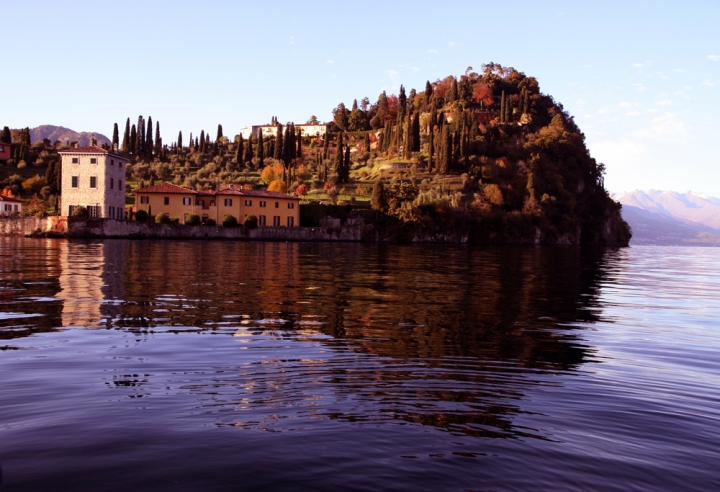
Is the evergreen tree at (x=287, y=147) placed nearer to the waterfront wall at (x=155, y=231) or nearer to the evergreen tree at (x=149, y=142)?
the evergreen tree at (x=149, y=142)

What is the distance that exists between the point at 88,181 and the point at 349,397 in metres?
81.4

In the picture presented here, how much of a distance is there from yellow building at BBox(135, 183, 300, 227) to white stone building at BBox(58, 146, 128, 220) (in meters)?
6.46

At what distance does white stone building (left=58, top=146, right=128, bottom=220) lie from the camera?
81.3m

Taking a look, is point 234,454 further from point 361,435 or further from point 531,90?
point 531,90

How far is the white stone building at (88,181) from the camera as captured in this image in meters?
81.3

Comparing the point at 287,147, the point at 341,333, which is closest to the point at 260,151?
the point at 287,147

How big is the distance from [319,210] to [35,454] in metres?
90.1

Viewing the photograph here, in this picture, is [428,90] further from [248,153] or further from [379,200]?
[379,200]

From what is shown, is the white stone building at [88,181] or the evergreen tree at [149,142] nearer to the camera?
the white stone building at [88,181]

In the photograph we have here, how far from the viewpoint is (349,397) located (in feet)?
29.5

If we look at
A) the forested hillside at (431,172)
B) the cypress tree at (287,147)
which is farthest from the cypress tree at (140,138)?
the cypress tree at (287,147)

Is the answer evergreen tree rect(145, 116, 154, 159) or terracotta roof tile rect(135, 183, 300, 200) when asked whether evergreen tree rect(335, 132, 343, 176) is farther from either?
evergreen tree rect(145, 116, 154, 159)

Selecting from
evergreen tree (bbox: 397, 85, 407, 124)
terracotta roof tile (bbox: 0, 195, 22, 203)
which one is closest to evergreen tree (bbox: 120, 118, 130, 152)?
terracotta roof tile (bbox: 0, 195, 22, 203)

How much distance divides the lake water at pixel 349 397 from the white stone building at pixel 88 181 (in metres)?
66.2
